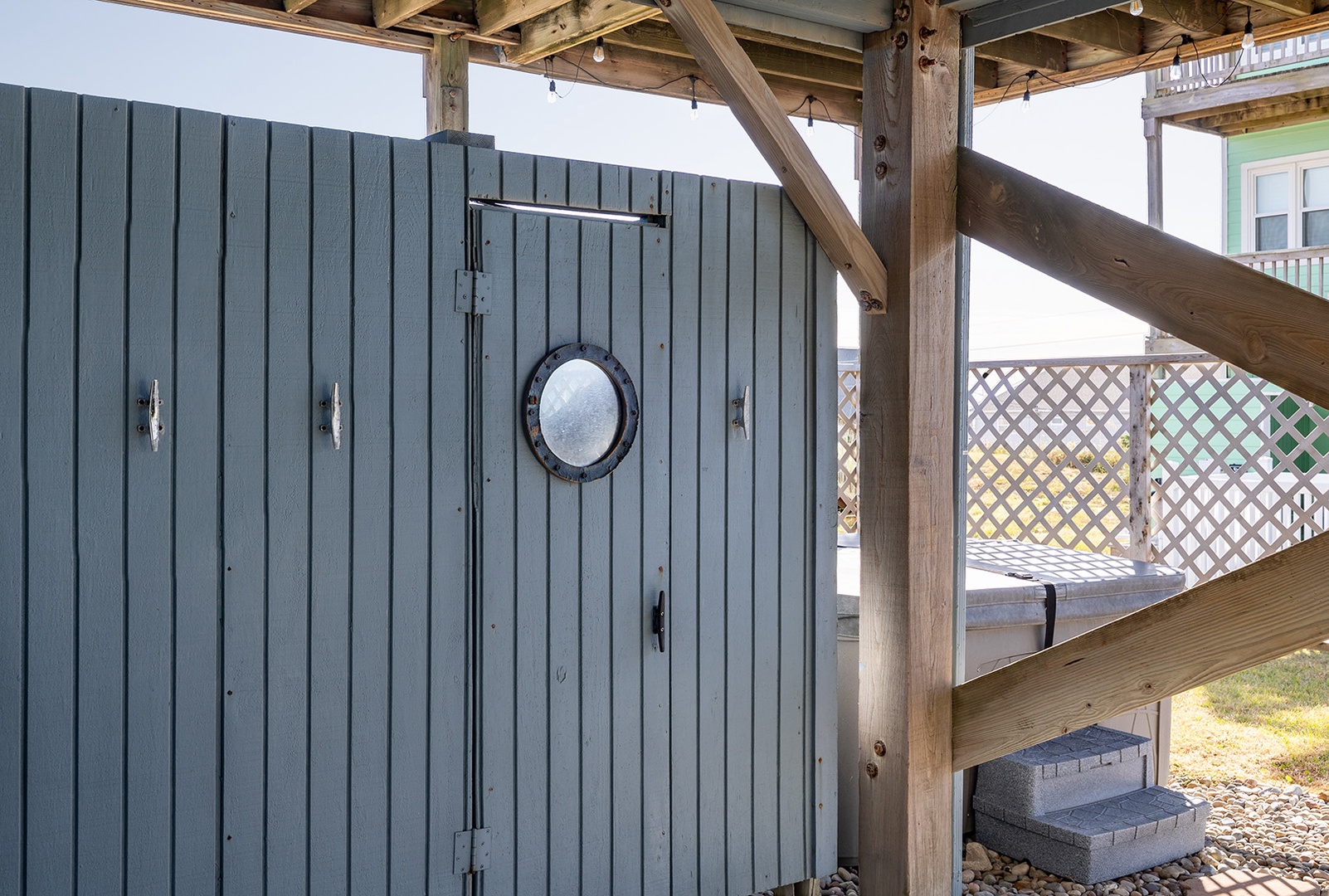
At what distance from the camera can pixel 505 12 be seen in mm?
4531

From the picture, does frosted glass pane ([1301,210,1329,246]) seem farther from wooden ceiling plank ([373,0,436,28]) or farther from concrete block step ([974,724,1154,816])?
wooden ceiling plank ([373,0,436,28])

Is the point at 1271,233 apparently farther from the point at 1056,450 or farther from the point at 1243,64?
the point at 1056,450

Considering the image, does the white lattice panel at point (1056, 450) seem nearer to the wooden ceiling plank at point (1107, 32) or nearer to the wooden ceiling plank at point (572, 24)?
the wooden ceiling plank at point (1107, 32)

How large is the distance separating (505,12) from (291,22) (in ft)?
2.91

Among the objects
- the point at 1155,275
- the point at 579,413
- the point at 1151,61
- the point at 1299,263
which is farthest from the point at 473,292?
the point at 1299,263

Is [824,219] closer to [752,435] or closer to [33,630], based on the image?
[752,435]

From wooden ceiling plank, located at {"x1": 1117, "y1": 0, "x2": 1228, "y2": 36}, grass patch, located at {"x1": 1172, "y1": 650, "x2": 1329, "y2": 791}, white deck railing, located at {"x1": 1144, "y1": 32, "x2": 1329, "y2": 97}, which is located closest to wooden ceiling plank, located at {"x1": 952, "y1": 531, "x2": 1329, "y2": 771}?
grass patch, located at {"x1": 1172, "y1": 650, "x2": 1329, "y2": 791}

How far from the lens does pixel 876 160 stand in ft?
10.0

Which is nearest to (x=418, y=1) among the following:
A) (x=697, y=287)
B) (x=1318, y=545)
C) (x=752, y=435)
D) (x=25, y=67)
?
(x=697, y=287)

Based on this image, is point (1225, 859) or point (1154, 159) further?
point (1154, 159)

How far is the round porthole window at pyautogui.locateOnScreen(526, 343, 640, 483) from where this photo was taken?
270cm

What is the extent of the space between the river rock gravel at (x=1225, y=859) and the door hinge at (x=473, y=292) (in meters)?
1.93

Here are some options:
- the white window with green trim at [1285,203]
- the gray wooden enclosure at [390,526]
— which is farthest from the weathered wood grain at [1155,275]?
the white window with green trim at [1285,203]

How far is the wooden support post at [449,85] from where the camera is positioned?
16.0 feet
